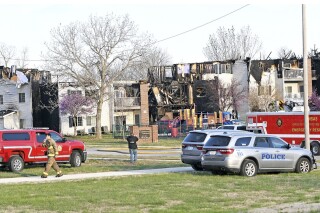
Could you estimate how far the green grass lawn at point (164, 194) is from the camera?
14484mm

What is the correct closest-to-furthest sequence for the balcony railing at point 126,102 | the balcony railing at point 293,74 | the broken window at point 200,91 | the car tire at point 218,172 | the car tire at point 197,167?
the car tire at point 218,172
the car tire at point 197,167
the balcony railing at point 126,102
the broken window at point 200,91
the balcony railing at point 293,74

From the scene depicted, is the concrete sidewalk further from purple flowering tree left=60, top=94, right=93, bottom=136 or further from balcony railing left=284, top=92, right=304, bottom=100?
balcony railing left=284, top=92, right=304, bottom=100

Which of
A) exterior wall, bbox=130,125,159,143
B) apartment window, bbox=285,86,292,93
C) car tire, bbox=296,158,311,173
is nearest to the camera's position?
car tire, bbox=296,158,311,173

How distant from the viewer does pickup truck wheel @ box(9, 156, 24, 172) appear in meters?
25.8

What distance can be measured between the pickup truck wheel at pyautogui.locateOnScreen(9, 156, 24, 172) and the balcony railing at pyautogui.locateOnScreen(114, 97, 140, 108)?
50.7 meters

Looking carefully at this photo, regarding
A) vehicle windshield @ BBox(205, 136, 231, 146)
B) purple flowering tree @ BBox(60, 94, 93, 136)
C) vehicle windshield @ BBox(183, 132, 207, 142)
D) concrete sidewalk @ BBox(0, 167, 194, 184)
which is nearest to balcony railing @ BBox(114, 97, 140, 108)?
purple flowering tree @ BBox(60, 94, 93, 136)

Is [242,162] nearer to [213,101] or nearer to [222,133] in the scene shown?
[222,133]

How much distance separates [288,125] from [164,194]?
25.5 m

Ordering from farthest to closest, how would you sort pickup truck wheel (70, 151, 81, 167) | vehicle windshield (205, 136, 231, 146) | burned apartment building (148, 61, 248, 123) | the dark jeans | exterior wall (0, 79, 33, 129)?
1. burned apartment building (148, 61, 248, 123)
2. exterior wall (0, 79, 33, 129)
3. the dark jeans
4. pickup truck wheel (70, 151, 81, 167)
5. vehicle windshield (205, 136, 231, 146)

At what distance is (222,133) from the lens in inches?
917

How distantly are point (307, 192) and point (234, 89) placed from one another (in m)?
63.5

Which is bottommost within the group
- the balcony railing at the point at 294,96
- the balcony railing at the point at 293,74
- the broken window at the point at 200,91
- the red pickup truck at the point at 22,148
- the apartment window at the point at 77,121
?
the red pickup truck at the point at 22,148

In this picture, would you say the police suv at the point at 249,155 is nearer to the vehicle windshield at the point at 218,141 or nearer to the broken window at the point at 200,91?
the vehicle windshield at the point at 218,141

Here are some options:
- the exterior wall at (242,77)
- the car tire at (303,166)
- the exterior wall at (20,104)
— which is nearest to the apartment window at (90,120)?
the exterior wall at (20,104)
